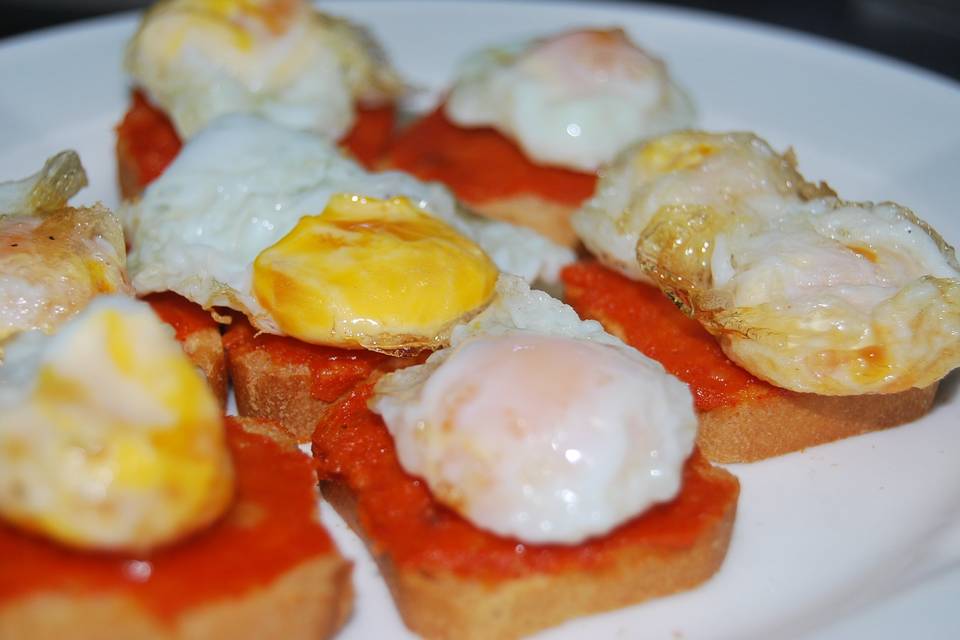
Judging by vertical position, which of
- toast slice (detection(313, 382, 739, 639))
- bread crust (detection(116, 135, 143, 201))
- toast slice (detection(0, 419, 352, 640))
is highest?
toast slice (detection(0, 419, 352, 640))

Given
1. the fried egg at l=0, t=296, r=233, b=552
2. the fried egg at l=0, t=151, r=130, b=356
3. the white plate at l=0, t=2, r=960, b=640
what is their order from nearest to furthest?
the fried egg at l=0, t=296, r=233, b=552 < the white plate at l=0, t=2, r=960, b=640 < the fried egg at l=0, t=151, r=130, b=356

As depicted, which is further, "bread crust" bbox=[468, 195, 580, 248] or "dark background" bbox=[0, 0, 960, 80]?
"dark background" bbox=[0, 0, 960, 80]

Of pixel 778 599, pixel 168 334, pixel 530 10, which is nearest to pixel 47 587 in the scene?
pixel 168 334

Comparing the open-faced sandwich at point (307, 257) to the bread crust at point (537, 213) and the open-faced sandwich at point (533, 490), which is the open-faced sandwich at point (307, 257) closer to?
the open-faced sandwich at point (533, 490)

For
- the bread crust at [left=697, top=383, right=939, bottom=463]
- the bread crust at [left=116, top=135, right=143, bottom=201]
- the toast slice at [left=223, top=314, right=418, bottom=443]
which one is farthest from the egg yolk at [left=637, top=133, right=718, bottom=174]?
the bread crust at [left=116, top=135, right=143, bottom=201]

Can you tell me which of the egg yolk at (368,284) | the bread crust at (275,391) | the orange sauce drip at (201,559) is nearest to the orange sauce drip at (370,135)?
the egg yolk at (368,284)

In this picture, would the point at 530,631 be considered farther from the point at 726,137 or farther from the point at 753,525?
the point at 726,137

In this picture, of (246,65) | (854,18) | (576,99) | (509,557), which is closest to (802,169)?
(576,99)

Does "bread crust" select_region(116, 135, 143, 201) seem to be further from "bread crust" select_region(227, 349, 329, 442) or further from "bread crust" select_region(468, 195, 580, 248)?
"bread crust" select_region(468, 195, 580, 248)
